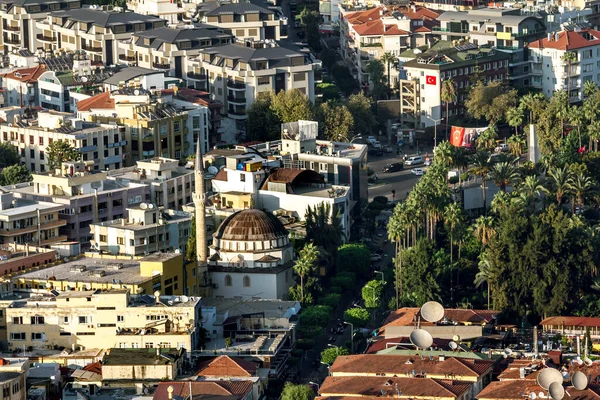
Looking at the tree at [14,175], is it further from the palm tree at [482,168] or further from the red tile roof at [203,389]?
the red tile roof at [203,389]

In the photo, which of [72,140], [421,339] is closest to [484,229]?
[421,339]

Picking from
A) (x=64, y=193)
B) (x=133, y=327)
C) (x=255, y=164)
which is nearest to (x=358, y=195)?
(x=255, y=164)

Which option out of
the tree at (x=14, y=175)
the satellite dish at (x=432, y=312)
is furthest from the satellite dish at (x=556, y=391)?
the tree at (x=14, y=175)

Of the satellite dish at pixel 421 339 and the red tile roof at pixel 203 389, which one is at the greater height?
the satellite dish at pixel 421 339

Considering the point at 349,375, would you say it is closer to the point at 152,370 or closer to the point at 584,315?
the point at 152,370

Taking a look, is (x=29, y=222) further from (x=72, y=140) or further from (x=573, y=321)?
(x=573, y=321)

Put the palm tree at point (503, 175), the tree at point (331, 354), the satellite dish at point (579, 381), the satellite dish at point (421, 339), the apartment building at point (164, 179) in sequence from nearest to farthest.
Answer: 1. the satellite dish at point (579, 381)
2. the satellite dish at point (421, 339)
3. the tree at point (331, 354)
4. the apartment building at point (164, 179)
5. the palm tree at point (503, 175)
